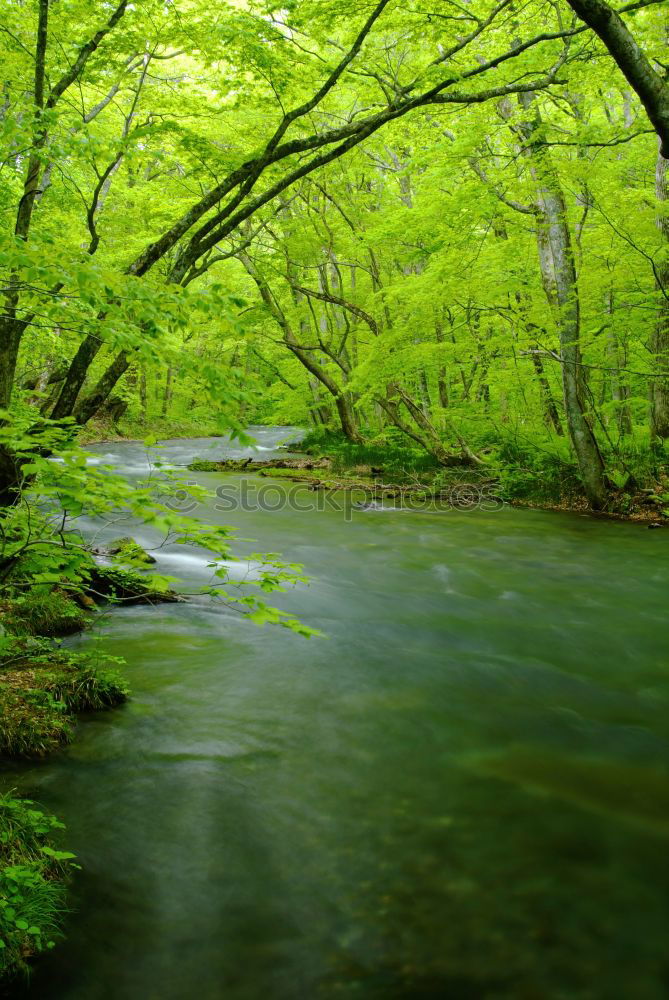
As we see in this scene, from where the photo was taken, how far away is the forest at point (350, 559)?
245 centimetres

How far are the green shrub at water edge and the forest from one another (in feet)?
0.05

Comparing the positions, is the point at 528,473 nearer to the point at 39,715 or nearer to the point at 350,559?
the point at 350,559

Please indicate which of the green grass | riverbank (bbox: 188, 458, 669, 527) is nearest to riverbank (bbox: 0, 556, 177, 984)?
riverbank (bbox: 188, 458, 669, 527)

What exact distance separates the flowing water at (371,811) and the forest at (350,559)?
0.02 metres

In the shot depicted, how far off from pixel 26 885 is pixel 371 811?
169cm

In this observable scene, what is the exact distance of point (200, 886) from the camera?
270 cm

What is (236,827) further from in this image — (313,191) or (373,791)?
(313,191)

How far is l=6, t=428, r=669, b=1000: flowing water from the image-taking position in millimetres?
2271

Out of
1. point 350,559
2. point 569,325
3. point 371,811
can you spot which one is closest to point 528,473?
point 569,325

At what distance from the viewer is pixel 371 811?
10.4 feet

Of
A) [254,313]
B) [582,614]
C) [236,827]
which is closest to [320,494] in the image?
[254,313]

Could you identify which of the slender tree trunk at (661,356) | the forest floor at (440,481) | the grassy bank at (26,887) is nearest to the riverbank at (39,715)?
the grassy bank at (26,887)

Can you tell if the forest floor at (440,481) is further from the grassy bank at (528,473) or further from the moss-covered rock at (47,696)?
the moss-covered rock at (47,696)

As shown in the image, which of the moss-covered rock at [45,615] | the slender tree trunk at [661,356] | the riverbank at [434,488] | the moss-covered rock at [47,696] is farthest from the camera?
the riverbank at [434,488]
